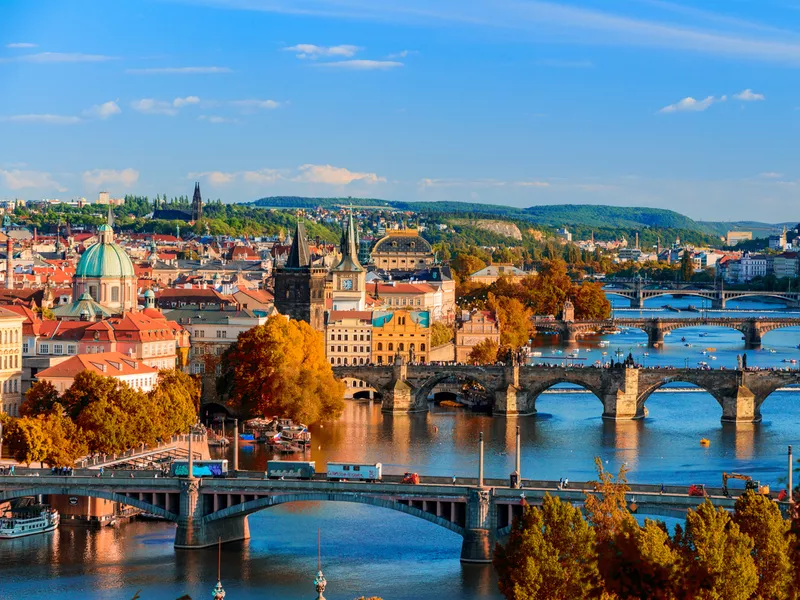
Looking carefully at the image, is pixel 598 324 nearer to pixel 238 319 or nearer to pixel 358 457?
pixel 238 319

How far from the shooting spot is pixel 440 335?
107 metres

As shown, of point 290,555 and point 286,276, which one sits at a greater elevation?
point 286,276

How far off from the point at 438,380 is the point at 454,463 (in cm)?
2203

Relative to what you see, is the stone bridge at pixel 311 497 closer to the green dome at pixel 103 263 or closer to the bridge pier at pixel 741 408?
the bridge pier at pixel 741 408

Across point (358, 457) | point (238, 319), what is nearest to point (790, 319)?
point (238, 319)

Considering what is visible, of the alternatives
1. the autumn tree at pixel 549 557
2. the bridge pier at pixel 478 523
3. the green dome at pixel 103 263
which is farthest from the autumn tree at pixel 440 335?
the autumn tree at pixel 549 557

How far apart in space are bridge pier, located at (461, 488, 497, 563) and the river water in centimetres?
56

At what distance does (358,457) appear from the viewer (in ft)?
230

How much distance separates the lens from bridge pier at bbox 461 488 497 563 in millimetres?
50781

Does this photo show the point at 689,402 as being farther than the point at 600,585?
Yes

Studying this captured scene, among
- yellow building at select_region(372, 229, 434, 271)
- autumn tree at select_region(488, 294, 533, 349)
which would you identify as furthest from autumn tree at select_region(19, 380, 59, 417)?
yellow building at select_region(372, 229, 434, 271)

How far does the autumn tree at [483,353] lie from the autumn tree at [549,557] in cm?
6115

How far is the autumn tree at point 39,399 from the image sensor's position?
6725cm

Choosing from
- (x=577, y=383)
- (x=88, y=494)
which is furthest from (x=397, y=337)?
(x=88, y=494)
